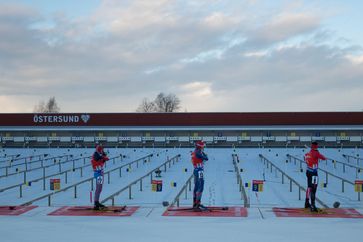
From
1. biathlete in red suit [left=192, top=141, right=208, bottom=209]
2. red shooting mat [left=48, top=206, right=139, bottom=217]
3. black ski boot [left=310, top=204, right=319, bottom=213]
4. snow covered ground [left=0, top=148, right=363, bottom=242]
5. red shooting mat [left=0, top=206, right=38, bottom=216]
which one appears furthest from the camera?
biathlete in red suit [left=192, top=141, right=208, bottom=209]

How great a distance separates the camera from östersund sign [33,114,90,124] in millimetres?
45750

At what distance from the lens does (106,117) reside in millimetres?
45500

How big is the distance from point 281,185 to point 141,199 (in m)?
6.48

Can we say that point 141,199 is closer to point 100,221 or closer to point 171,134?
point 100,221

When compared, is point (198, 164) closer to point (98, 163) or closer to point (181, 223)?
point (98, 163)

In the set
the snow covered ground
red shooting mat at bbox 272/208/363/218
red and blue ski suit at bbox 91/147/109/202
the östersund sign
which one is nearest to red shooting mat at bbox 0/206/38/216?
the snow covered ground

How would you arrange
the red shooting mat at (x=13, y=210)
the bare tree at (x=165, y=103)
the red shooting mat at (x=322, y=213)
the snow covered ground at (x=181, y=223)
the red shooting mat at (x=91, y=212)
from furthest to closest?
the bare tree at (x=165, y=103) < the red shooting mat at (x=13, y=210) < the red shooting mat at (x=91, y=212) < the red shooting mat at (x=322, y=213) < the snow covered ground at (x=181, y=223)

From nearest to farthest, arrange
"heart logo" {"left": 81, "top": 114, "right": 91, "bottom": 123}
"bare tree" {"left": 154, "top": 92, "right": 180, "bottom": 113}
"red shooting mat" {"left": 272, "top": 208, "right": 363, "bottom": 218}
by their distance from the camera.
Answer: "red shooting mat" {"left": 272, "top": 208, "right": 363, "bottom": 218} → "heart logo" {"left": 81, "top": 114, "right": 91, "bottom": 123} → "bare tree" {"left": 154, "top": 92, "right": 180, "bottom": 113}

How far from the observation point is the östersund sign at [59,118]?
45.8 m

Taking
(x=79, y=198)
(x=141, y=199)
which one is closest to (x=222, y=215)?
(x=141, y=199)

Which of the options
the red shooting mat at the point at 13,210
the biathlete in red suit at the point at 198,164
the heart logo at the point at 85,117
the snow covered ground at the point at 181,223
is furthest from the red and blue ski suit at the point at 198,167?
the heart logo at the point at 85,117

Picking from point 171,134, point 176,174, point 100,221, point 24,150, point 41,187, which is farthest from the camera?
point 171,134

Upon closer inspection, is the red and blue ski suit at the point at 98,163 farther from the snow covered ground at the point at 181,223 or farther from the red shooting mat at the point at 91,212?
the snow covered ground at the point at 181,223

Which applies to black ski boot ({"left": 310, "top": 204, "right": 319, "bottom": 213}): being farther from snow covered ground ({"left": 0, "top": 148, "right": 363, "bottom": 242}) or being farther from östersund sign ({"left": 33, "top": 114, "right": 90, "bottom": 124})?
östersund sign ({"left": 33, "top": 114, "right": 90, "bottom": 124})
